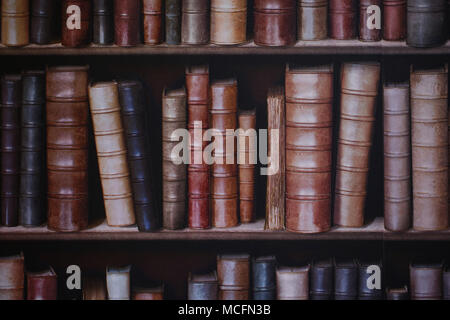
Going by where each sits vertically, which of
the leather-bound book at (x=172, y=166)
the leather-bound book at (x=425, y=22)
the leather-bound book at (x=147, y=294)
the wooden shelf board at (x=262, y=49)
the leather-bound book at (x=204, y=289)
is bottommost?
the leather-bound book at (x=147, y=294)

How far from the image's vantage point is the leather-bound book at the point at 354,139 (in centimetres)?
151

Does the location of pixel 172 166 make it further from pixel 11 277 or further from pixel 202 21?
pixel 11 277

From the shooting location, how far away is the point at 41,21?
1523mm

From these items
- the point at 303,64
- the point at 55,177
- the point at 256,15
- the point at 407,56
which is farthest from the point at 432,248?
the point at 55,177

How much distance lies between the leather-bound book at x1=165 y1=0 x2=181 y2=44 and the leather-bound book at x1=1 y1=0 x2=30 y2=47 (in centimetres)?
36

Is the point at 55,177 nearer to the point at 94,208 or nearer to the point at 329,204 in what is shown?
the point at 94,208

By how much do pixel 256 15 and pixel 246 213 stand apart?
1.74ft

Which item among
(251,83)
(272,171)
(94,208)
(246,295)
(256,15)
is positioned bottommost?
(246,295)

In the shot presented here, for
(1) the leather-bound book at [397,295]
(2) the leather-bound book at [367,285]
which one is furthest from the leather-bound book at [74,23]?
(1) the leather-bound book at [397,295]

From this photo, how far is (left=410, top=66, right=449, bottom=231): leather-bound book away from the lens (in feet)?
4.94

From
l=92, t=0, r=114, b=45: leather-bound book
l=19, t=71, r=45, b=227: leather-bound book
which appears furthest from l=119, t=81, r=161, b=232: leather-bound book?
l=19, t=71, r=45, b=227: leather-bound book

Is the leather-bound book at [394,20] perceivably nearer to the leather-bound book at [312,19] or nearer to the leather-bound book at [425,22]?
the leather-bound book at [425,22]

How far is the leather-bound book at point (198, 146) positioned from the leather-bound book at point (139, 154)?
107 mm

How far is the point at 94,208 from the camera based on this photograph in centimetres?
177
